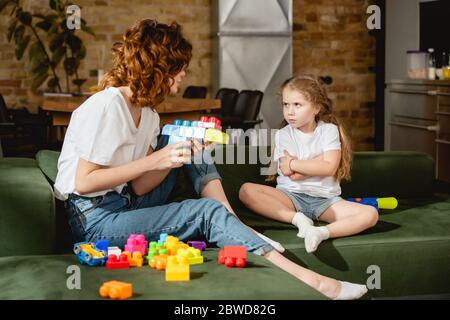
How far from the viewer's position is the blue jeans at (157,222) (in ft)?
8.54

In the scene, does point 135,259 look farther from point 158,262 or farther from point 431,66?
point 431,66

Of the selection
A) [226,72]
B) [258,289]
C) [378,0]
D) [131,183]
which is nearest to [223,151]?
[131,183]

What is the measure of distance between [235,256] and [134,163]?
48 cm

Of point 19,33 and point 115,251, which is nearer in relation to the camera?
point 115,251

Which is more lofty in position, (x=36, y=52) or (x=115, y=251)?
(x=36, y=52)

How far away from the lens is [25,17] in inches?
316

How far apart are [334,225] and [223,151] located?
83 cm

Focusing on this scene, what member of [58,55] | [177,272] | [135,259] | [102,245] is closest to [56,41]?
[58,55]

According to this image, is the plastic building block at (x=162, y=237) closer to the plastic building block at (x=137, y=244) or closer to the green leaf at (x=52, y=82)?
the plastic building block at (x=137, y=244)

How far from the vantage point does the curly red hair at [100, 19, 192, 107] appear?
8.71ft

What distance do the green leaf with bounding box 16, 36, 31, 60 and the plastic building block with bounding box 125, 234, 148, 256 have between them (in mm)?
5974
